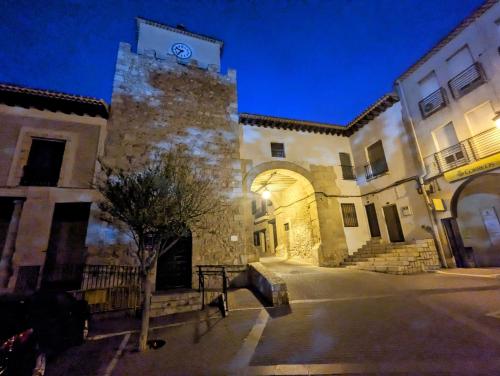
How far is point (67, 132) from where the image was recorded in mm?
8875

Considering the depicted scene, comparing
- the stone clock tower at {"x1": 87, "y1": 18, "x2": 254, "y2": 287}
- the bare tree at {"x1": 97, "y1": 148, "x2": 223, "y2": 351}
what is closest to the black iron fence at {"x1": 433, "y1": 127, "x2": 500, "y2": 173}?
the stone clock tower at {"x1": 87, "y1": 18, "x2": 254, "y2": 287}

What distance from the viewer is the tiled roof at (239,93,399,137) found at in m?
12.5

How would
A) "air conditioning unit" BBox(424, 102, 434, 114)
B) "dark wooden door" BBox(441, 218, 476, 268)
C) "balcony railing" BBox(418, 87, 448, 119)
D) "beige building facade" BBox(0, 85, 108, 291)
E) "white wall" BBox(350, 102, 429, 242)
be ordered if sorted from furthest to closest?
"white wall" BBox(350, 102, 429, 242) → "air conditioning unit" BBox(424, 102, 434, 114) → "balcony railing" BBox(418, 87, 448, 119) → "dark wooden door" BBox(441, 218, 476, 268) → "beige building facade" BBox(0, 85, 108, 291)

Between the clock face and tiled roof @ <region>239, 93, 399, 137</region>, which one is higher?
the clock face

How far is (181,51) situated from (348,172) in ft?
40.2

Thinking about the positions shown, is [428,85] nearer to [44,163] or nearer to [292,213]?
[292,213]

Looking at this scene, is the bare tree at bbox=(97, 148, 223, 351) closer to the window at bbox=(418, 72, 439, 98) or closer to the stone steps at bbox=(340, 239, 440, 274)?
the stone steps at bbox=(340, 239, 440, 274)

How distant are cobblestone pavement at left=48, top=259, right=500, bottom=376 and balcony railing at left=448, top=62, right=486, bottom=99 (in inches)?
315

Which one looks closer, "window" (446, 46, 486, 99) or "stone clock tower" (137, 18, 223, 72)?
"window" (446, 46, 486, 99)

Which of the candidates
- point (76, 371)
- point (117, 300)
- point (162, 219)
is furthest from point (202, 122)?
point (76, 371)

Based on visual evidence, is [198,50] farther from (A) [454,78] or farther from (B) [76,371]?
(B) [76,371]

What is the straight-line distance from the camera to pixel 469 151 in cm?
908

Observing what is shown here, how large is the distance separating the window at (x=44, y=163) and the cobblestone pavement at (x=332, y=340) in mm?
6922

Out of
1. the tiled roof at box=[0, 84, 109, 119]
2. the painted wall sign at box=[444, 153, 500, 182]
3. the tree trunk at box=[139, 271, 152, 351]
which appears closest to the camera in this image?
the tree trunk at box=[139, 271, 152, 351]
